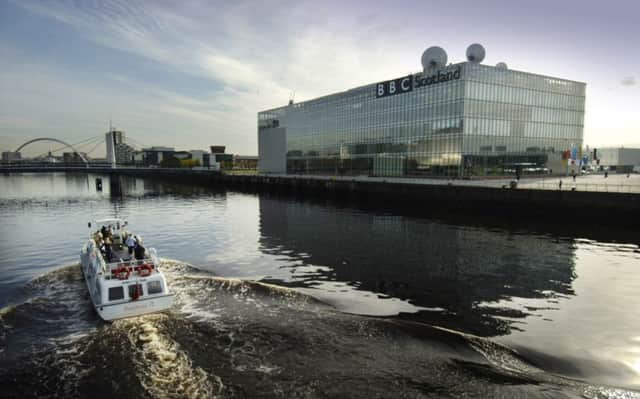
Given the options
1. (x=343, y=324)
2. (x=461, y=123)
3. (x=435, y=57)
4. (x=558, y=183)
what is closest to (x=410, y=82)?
(x=435, y=57)

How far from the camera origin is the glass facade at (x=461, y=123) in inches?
3221

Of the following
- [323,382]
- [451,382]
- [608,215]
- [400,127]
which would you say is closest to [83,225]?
[323,382]

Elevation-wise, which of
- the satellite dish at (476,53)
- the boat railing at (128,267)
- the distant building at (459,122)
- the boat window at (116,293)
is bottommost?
the boat window at (116,293)

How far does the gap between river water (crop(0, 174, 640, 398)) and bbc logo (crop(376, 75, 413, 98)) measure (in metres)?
69.2

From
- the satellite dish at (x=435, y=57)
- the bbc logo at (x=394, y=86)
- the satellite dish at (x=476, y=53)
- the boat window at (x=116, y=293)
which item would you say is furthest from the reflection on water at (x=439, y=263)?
the bbc logo at (x=394, y=86)

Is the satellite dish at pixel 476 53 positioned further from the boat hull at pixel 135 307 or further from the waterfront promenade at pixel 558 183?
the boat hull at pixel 135 307

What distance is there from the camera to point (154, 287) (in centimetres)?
1695

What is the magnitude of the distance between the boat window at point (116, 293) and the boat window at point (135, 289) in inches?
14.6

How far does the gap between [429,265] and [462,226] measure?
743 inches

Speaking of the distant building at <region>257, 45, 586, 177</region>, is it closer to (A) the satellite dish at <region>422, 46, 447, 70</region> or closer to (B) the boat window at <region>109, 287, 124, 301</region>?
(A) the satellite dish at <region>422, 46, 447, 70</region>

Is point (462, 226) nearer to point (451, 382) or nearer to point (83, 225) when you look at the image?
point (451, 382)

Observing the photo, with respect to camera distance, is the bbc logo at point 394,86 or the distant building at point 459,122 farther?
the bbc logo at point 394,86

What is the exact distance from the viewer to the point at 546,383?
1138 cm

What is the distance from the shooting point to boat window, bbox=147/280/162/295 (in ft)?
55.3
